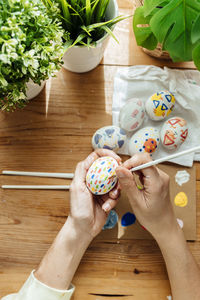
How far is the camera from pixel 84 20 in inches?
25.8

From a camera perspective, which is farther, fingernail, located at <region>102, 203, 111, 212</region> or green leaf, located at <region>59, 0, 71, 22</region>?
fingernail, located at <region>102, 203, 111, 212</region>

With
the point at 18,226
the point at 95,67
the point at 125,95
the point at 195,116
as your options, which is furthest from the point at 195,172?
the point at 18,226

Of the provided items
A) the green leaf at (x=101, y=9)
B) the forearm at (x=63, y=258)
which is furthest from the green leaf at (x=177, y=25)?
the forearm at (x=63, y=258)

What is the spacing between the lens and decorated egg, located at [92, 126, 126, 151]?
2.53 feet

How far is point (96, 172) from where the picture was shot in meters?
0.69

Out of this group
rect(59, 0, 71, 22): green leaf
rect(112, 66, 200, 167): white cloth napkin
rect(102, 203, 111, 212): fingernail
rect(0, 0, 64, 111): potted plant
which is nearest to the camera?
rect(0, 0, 64, 111): potted plant

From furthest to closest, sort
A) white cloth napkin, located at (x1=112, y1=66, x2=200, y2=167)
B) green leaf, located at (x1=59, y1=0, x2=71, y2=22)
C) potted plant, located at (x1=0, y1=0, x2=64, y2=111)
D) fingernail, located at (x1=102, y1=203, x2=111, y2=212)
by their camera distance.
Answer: white cloth napkin, located at (x1=112, y1=66, x2=200, y2=167) → fingernail, located at (x1=102, y1=203, x2=111, y2=212) → green leaf, located at (x1=59, y1=0, x2=71, y2=22) → potted plant, located at (x1=0, y1=0, x2=64, y2=111)

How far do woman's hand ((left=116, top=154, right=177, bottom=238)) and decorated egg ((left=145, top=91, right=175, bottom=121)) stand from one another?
144 mm

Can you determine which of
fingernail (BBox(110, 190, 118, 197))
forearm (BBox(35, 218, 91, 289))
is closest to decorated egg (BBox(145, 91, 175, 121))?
fingernail (BBox(110, 190, 118, 197))

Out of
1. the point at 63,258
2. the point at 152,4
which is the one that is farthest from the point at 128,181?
the point at 152,4

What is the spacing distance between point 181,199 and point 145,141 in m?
0.21

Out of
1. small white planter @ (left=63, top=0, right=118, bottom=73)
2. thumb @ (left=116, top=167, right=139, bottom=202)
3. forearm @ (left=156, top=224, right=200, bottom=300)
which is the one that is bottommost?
forearm @ (left=156, top=224, right=200, bottom=300)

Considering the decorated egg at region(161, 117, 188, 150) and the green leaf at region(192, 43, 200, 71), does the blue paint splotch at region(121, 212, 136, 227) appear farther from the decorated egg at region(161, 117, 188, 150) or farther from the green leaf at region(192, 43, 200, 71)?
the green leaf at region(192, 43, 200, 71)

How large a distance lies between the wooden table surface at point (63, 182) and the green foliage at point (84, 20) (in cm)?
19
